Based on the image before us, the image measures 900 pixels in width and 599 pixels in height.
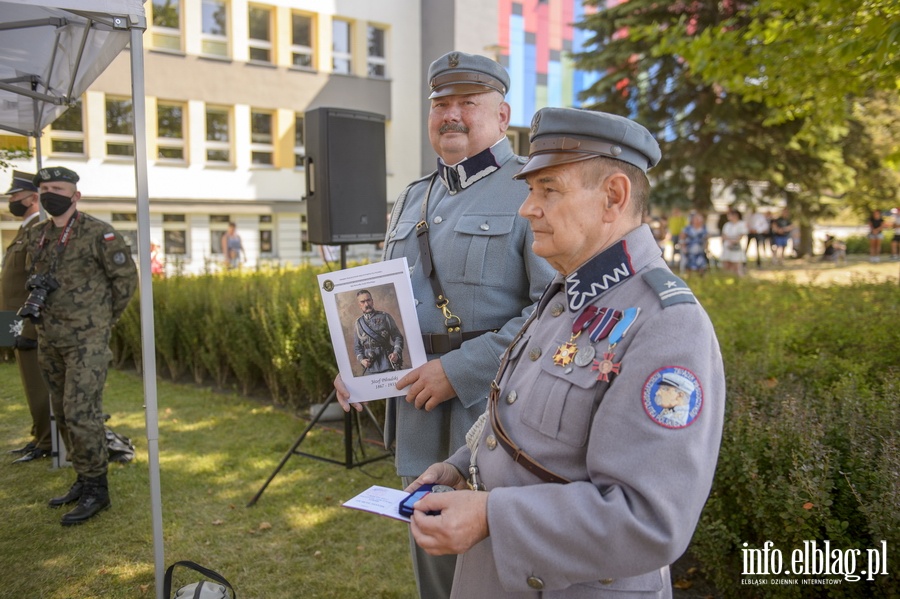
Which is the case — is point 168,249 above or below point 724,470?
above

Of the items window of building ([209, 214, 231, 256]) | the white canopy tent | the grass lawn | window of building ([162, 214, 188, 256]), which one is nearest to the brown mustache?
the white canopy tent

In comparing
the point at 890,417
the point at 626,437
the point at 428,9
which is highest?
the point at 428,9

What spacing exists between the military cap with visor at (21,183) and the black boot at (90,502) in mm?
2263

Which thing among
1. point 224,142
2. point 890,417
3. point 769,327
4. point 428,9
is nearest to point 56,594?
point 890,417

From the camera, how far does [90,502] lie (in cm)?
470

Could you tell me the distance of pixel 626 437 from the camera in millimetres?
1311

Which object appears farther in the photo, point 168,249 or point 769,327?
point 168,249

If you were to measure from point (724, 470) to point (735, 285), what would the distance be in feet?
21.1

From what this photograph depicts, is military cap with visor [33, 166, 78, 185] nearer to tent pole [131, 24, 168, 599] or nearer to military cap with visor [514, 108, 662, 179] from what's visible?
tent pole [131, 24, 168, 599]

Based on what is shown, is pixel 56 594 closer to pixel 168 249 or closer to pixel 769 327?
pixel 769 327

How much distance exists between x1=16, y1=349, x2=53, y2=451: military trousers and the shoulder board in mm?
5379

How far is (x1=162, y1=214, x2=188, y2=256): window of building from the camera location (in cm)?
2425

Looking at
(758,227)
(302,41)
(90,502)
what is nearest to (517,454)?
(90,502)

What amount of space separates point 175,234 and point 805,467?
24870 millimetres
